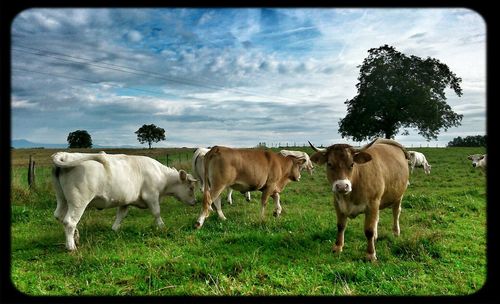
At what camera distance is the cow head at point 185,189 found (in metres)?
11.4

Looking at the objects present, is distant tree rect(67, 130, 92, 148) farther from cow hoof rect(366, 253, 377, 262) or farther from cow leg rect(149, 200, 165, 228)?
cow hoof rect(366, 253, 377, 262)

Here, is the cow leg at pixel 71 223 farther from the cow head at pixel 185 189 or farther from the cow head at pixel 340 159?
the cow head at pixel 340 159

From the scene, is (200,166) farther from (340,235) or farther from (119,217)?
(340,235)

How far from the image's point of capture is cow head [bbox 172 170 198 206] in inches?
447

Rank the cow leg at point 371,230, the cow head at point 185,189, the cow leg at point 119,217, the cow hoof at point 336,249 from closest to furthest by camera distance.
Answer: the cow leg at point 371,230
the cow hoof at point 336,249
the cow leg at point 119,217
the cow head at point 185,189

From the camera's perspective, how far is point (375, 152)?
26.6 ft

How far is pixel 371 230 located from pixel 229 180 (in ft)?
15.2

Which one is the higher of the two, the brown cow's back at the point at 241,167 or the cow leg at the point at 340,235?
the brown cow's back at the point at 241,167

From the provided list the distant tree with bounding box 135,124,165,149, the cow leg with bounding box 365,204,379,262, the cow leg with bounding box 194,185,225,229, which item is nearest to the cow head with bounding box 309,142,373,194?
the cow leg with bounding box 365,204,379,262

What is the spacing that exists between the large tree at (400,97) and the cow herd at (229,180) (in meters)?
38.1

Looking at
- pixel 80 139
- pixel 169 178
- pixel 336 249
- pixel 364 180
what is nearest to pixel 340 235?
pixel 336 249

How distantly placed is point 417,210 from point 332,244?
520 cm

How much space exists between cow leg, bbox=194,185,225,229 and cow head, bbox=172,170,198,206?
1248 mm

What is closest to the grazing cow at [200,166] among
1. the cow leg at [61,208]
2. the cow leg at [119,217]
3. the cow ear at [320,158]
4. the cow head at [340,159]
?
the cow leg at [119,217]
